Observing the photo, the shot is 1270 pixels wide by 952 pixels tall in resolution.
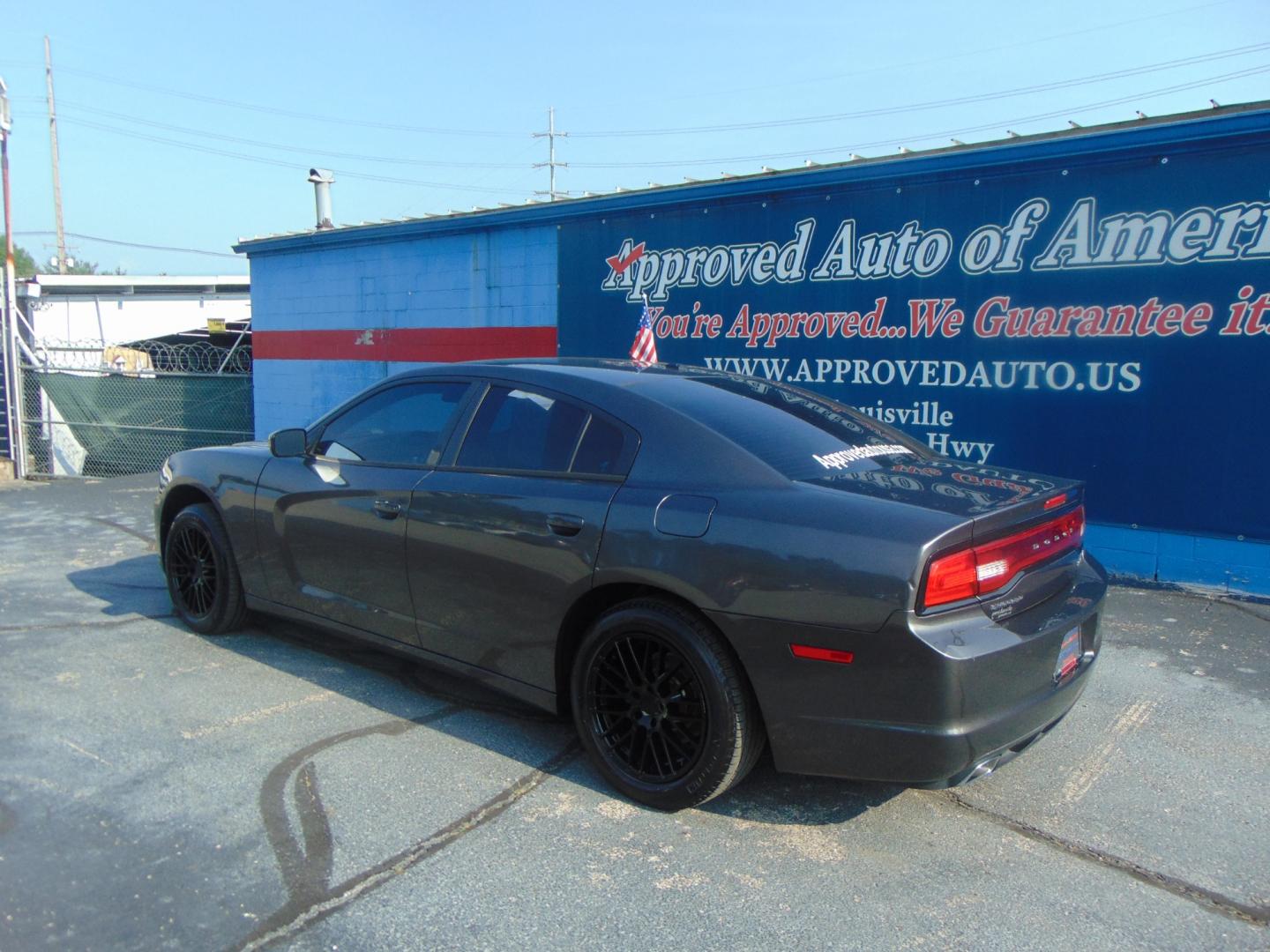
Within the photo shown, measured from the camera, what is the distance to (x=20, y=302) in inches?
731

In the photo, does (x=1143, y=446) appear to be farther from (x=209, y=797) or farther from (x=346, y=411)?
(x=209, y=797)

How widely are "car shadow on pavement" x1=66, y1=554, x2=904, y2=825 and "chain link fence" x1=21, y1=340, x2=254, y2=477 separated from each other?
21.9 feet

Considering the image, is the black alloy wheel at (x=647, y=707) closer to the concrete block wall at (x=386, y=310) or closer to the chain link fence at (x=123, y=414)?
the concrete block wall at (x=386, y=310)

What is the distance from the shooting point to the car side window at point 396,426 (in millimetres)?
4137

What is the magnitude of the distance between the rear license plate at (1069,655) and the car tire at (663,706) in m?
1.01

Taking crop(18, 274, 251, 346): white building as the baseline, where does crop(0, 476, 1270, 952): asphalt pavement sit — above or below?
below

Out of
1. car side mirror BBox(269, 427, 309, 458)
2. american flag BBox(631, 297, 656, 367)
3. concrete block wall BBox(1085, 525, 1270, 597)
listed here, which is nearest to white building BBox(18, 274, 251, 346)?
american flag BBox(631, 297, 656, 367)

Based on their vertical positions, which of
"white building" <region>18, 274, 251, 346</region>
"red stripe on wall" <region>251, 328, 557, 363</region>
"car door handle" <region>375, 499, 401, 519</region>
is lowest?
"car door handle" <region>375, 499, 401, 519</region>

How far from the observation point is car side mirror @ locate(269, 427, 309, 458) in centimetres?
458

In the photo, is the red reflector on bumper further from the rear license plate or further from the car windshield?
the rear license plate

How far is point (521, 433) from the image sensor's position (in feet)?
12.5

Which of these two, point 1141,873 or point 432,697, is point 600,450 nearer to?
point 432,697

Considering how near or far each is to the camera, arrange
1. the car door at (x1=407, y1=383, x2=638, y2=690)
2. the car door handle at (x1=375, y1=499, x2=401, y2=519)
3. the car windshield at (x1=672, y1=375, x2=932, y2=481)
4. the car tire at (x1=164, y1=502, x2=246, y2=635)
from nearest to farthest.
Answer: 1. the car windshield at (x1=672, y1=375, x2=932, y2=481)
2. the car door at (x1=407, y1=383, x2=638, y2=690)
3. the car door handle at (x1=375, y1=499, x2=401, y2=519)
4. the car tire at (x1=164, y1=502, x2=246, y2=635)

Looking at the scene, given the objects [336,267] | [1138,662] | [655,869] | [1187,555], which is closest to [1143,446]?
[1187,555]
